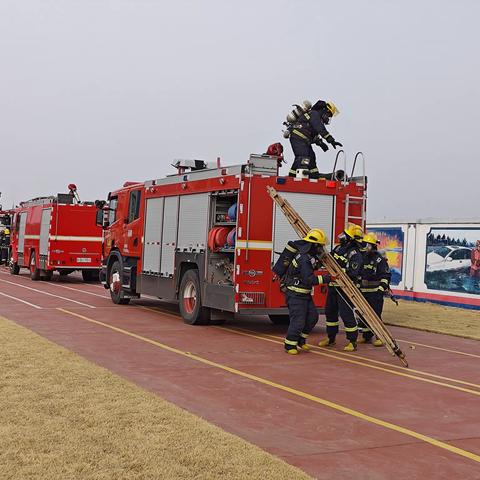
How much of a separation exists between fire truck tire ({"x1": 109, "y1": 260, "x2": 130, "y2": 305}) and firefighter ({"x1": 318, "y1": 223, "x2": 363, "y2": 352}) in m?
6.36

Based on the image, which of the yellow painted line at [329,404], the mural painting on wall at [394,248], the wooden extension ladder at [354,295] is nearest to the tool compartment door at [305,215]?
the wooden extension ladder at [354,295]

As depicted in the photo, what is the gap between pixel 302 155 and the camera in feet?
41.6

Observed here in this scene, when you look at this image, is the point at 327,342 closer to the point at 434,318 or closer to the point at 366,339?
the point at 366,339

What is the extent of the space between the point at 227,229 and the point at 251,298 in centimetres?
136

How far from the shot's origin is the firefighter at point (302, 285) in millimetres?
9781

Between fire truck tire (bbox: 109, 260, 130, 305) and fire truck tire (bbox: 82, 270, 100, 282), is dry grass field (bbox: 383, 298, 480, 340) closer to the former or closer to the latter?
fire truck tire (bbox: 109, 260, 130, 305)

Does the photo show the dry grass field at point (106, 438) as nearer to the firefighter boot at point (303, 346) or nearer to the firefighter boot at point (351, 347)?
the firefighter boot at point (303, 346)

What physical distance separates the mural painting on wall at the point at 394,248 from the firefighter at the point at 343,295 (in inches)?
420

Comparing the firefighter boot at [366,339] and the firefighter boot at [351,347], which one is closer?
the firefighter boot at [351,347]

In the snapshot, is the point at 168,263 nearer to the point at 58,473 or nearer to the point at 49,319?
the point at 49,319

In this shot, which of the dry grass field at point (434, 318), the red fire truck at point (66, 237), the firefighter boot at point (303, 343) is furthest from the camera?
the red fire truck at point (66, 237)

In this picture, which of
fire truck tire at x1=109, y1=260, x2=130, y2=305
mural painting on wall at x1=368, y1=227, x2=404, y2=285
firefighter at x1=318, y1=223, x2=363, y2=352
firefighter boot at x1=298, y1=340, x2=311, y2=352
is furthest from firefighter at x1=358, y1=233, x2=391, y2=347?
mural painting on wall at x1=368, y1=227, x2=404, y2=285

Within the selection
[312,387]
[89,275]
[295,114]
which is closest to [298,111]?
[295,114]

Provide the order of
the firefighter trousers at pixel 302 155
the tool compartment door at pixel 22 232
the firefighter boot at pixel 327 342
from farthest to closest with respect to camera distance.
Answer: the tool compartment door at pixel 22 232, the firefighter trousers at pixel 302 155, the firefighter boot at pixel 327 342
